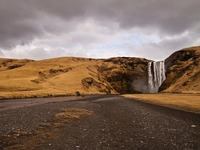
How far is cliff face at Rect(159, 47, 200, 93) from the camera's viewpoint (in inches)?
2537

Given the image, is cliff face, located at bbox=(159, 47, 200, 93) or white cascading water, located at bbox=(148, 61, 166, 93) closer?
cliff face, located at bbox=(159, 47, 200, 93)

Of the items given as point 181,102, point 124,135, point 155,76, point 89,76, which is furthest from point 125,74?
point 124,135

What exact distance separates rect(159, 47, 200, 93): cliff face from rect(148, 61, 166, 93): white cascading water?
273 cm

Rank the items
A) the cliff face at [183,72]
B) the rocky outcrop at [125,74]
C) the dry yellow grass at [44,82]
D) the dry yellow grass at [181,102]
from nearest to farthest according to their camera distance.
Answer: the dry yellow grass at [181,102]
the dry yellow grass at [44,82]
the cliff face at [183,72]
the rocky outcrop at [125,74]

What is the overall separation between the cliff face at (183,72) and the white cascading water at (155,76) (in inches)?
108

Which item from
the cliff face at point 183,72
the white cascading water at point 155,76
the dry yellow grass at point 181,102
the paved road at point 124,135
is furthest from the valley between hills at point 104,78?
the paved road at point 124,135

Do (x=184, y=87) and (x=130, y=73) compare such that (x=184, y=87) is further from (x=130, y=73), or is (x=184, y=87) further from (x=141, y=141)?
(x=141, y=141)

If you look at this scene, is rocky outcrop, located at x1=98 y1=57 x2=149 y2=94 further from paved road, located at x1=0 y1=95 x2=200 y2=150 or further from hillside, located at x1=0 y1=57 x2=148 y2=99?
paved road, located at x1=0 y1=95 x2=200 y2=150

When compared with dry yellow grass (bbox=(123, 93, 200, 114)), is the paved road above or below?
below

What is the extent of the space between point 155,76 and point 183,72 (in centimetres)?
1650

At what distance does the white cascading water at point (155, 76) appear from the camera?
88.1 m

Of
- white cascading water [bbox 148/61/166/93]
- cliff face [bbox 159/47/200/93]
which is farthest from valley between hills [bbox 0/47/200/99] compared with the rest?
white cascading water [bbox 148/61/166/93]

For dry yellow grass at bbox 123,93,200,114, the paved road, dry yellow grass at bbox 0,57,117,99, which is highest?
dry yellow grass at bbox 0,57,117,99

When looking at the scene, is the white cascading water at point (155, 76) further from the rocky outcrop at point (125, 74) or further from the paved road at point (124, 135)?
→ the paved road at point (124, 135)
